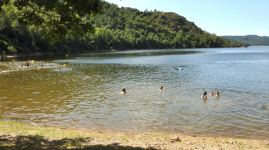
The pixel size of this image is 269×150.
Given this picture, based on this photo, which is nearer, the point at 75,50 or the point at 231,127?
the point at 231,127

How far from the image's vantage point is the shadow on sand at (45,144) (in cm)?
1750

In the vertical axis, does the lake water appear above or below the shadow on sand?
below

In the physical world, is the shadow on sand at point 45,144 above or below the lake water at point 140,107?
above

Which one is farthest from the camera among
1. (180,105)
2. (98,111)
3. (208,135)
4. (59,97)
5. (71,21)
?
(59,97)

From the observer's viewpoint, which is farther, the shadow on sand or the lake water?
the lake water

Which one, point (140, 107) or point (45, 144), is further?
point (140, 107)

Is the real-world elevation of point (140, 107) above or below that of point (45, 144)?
below

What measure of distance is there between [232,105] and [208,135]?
576 inches

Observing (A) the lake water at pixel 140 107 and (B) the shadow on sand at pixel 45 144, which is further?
(A) the lake water at pixel 140 107

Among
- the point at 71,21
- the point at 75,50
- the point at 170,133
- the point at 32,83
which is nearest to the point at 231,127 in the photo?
the point at 170,133

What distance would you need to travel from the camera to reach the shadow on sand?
1750cm

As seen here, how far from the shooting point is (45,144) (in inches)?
734

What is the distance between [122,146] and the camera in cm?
1898

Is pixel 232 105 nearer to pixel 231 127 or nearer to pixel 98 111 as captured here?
pixel 231 127
